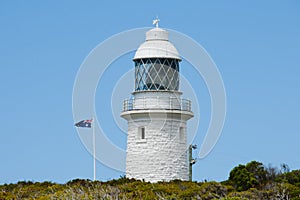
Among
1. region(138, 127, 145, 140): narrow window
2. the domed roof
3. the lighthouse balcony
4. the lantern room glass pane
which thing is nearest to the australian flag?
the lighthouse balcony

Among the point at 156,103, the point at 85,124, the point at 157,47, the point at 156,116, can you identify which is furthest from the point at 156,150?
the point at 157,47

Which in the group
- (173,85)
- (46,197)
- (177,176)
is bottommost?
(46,197)

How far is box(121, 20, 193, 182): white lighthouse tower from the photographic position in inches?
1307

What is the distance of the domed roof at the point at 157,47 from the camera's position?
33500 millimetres

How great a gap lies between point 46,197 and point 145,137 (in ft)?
25.0

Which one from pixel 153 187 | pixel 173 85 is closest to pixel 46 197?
pixel 153 187

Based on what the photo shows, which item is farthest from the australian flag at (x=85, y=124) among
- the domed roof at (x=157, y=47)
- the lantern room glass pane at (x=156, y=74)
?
the domed roof at (x=157, y=47)

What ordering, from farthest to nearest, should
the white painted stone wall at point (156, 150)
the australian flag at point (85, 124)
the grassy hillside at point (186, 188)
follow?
the white painted stone wall at point (156, 150) < the australian flag at point (85, 124) < the grassy hillside at point (186, 188)

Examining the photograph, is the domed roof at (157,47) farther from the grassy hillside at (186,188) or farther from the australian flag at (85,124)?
the grassy hillside at (186,188)

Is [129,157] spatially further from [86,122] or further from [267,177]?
[267,177]

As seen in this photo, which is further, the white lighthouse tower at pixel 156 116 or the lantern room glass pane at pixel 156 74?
the lantern room glass pane at pixel 156 74

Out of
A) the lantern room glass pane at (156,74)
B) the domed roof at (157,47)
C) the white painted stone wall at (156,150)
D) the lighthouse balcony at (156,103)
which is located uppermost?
the domed roof at (157,47)

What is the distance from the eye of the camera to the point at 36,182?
32688 millimetres

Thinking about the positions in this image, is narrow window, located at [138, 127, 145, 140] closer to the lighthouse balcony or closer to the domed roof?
the lighthouse balcony
